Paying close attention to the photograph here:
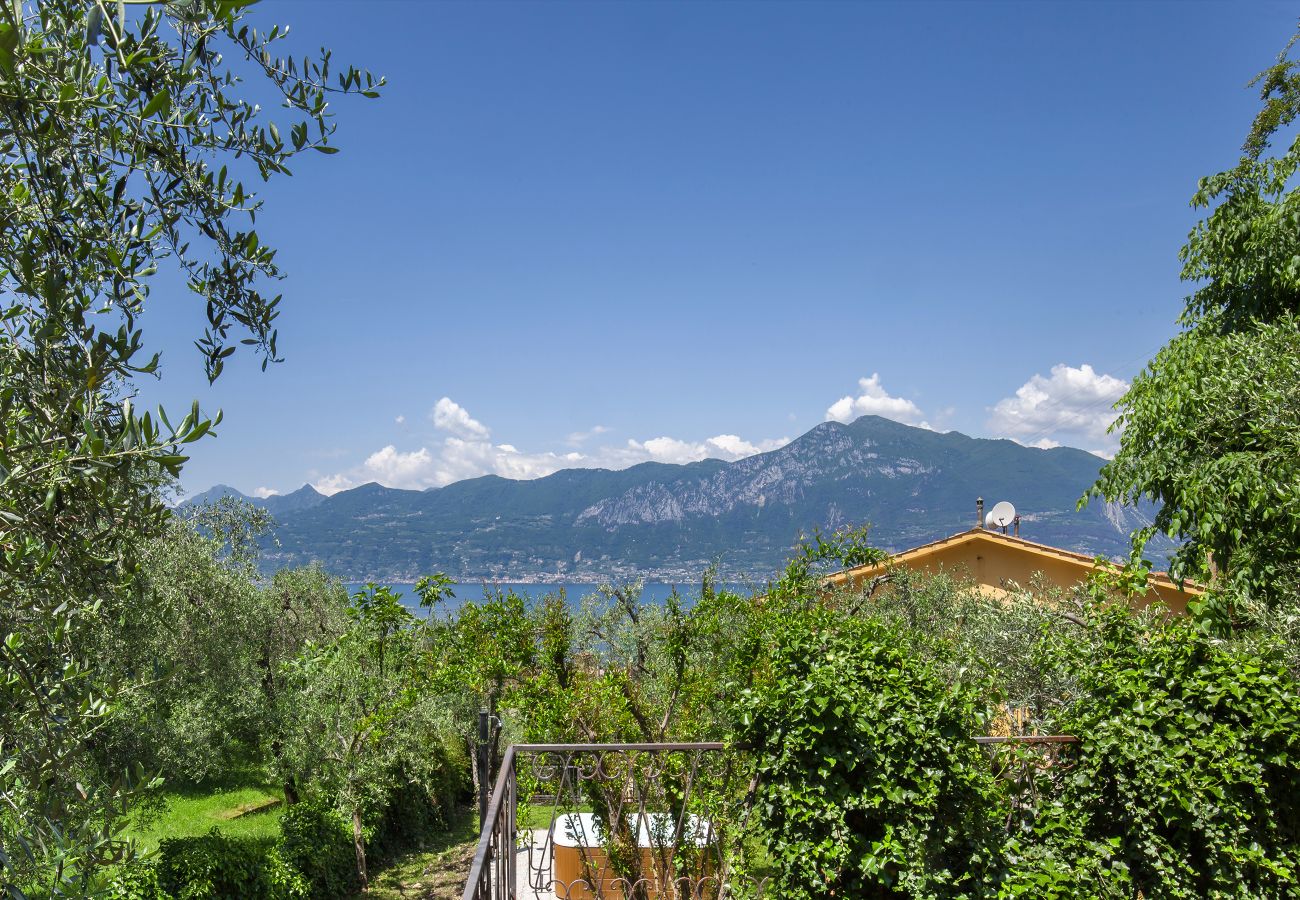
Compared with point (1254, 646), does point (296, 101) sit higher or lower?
higher

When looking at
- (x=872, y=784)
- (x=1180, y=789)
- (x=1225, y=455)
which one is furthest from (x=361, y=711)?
(x=1225, y=455)

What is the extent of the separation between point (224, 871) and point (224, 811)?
23.4ft

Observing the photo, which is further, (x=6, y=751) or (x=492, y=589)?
Result: (x=492, y=589)

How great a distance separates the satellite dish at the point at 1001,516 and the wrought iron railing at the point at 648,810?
1276cm

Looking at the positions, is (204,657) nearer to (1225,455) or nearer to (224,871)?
(224,871)

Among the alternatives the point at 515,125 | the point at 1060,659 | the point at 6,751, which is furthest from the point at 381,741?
the point at 6,751

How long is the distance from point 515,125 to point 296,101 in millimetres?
7705

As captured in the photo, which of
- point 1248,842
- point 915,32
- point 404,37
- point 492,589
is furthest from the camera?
point 492,589

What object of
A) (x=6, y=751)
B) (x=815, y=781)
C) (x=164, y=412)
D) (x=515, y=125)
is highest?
(x=515, y=125)

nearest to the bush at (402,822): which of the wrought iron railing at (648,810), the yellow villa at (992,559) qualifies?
the wrought iron railing at (648,810)

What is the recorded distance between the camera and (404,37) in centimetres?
472

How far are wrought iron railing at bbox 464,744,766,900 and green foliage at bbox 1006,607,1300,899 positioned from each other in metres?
1.86

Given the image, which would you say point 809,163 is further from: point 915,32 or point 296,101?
point 296,101

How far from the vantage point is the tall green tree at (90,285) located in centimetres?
161
